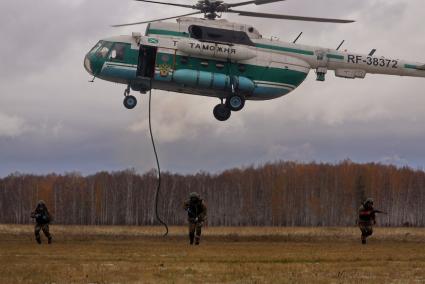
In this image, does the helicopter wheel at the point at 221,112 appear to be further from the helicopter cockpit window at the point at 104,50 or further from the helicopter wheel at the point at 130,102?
the helicopter cockpit window at the point at 104,50

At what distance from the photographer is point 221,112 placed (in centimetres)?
3138

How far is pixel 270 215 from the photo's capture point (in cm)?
9350

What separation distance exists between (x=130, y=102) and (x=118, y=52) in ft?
6.56

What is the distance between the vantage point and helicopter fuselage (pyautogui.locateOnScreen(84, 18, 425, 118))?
29828mm

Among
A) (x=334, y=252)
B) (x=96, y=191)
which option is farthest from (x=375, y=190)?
(x=334, y=252)

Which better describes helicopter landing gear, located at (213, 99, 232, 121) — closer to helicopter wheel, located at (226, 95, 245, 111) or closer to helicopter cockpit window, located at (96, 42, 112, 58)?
helicopter wheel, located at (226, 95, 245, 111)

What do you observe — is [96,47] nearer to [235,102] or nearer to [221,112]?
[221,112]

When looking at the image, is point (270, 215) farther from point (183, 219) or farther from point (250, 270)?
point (250, 270)

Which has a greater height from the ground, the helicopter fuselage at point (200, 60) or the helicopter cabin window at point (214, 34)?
the helicopter cabin window at point (214, 34)

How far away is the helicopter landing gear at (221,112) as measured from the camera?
102 ft

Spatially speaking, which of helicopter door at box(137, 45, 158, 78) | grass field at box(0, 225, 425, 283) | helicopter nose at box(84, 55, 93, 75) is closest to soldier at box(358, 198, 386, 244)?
Result: grass field at box(0, 225, 425, 283)

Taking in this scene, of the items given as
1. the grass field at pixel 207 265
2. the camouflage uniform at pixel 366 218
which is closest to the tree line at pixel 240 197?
the camouflage uniform at pixel 366 218

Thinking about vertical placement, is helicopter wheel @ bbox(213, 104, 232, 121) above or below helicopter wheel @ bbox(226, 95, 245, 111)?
below

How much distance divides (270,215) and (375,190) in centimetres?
1511
